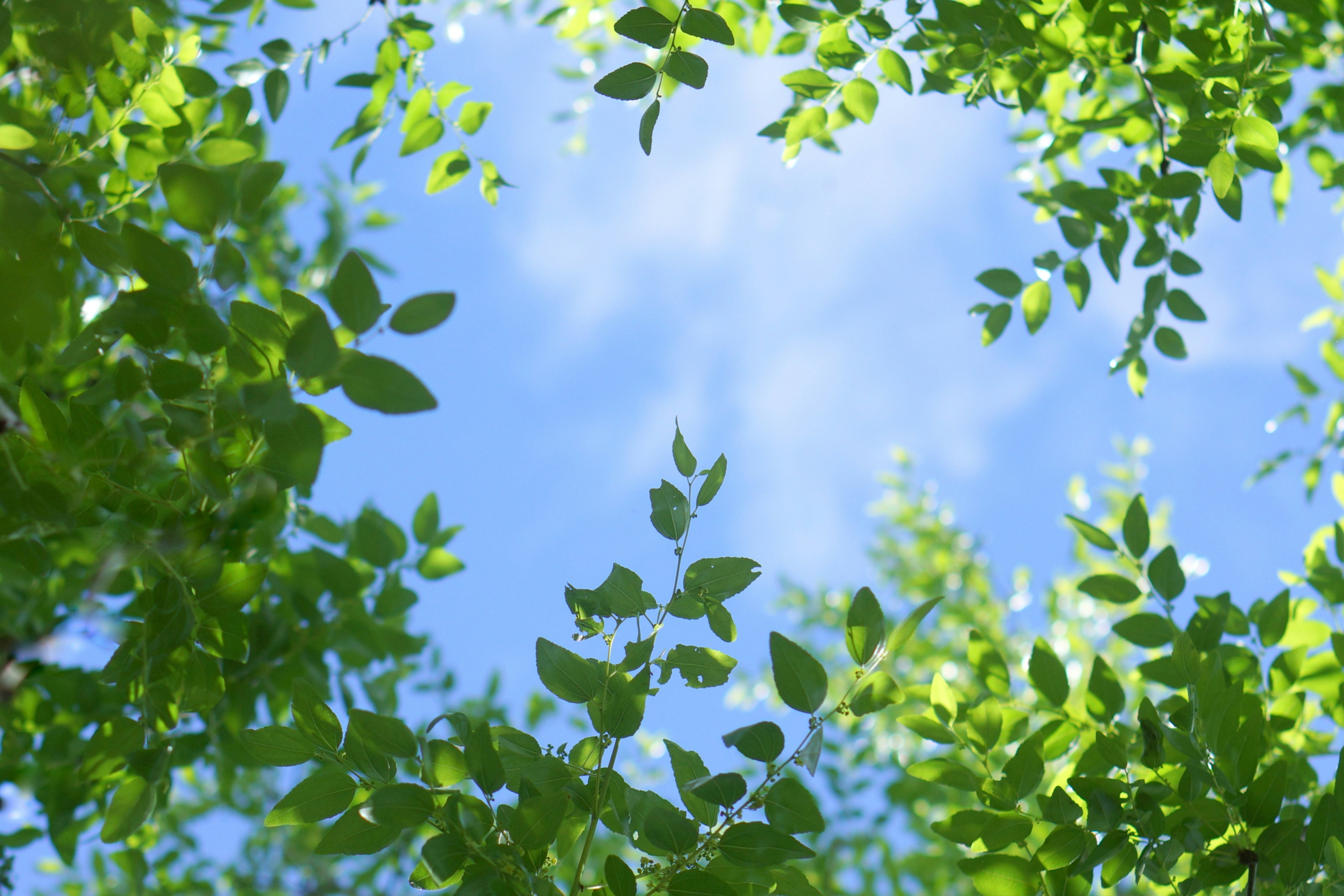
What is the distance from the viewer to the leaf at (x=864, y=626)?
42.7 inches

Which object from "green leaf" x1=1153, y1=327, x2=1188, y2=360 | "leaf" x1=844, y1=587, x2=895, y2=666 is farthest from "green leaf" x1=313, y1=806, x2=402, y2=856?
"green leaf" x1=1153, y1=327, x2=1188, y2=360

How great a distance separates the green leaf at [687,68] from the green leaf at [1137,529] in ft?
3.51

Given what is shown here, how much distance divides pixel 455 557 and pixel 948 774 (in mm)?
1225

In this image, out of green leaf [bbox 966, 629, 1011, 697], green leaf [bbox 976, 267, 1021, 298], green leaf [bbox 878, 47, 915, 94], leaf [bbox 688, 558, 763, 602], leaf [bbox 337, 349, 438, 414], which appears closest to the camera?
leaf [bbox 337, 349, 438, 414]

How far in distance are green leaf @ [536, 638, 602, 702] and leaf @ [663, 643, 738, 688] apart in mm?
98

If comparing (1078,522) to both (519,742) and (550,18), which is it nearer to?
(519,742)

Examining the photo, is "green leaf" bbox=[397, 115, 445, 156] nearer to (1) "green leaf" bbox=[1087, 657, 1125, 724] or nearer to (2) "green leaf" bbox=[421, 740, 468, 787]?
(2) "green leaf" bbox=[421, 740, 468, 787]

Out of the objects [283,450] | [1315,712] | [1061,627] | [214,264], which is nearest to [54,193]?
[214,264]

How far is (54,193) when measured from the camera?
1291 mm

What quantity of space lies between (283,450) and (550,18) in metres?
1.79

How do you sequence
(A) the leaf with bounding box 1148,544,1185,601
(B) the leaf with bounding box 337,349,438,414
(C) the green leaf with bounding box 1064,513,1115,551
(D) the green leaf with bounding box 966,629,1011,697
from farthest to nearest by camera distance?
(C) the green leaf with bounding box 1064,513,1115,551 < (A) the leaf with bounding box 1148,544,1185,601 < (D) the green leaf with bounding box 966,629,1011,697 < (B) the leaf with bounding box 337,349,438,414

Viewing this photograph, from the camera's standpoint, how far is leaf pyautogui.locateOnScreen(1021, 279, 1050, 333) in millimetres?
2012

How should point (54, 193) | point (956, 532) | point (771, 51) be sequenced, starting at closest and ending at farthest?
point (54, 193) → point (771, 51) → point (956, 532)

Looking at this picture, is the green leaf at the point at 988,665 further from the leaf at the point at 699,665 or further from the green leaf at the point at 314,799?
the green leaf at the point at 314,799
